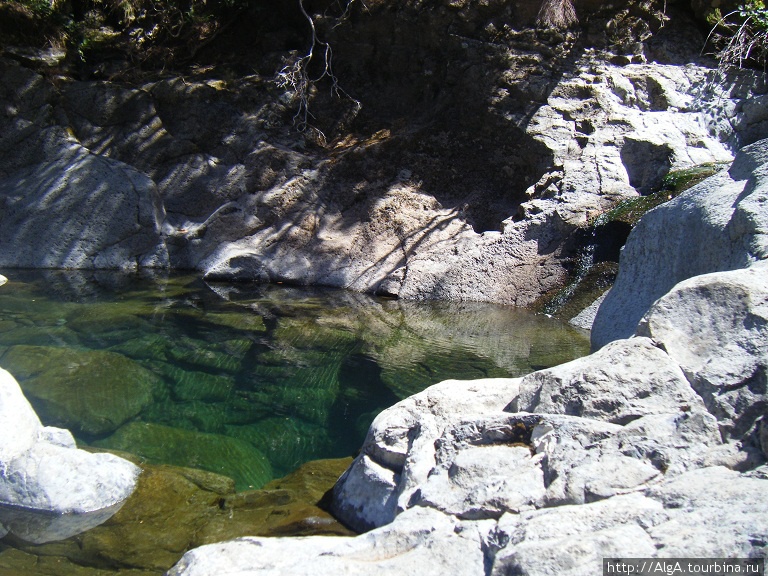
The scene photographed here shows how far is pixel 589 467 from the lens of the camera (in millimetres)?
2127

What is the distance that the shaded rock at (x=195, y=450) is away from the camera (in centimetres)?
368

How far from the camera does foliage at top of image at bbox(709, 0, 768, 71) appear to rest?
773cm

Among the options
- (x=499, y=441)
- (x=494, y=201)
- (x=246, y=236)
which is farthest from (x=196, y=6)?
(x=499, y=441)

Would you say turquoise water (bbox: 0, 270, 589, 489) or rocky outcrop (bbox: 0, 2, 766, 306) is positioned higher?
rocky outcrop (bbox: 0, 2, 766, 306)

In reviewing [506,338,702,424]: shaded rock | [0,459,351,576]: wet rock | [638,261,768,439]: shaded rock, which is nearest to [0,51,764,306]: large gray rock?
[0,459,351,576]: wet rock

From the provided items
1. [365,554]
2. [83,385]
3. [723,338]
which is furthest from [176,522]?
[723,338]

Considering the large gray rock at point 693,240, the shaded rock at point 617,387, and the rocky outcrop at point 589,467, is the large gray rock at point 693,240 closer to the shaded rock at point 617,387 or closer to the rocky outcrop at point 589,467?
the rocky outcrop at point 589,467

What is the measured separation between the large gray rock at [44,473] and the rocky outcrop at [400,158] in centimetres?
479

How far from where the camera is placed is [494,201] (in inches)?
342

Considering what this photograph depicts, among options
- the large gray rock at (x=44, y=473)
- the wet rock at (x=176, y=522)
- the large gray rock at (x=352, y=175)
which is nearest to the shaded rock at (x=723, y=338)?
the wet rock at (x=176, y=522)

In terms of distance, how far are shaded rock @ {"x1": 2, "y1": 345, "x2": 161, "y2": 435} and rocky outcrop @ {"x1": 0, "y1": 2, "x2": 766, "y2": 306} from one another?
10.6 ft

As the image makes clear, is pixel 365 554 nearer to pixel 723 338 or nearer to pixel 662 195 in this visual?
pixel 723 338

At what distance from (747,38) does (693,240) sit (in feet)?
17.6

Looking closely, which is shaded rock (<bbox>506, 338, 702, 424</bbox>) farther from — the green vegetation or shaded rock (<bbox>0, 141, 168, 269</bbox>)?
shaded rock (<bbox>0, 141, 168, 269</bbox>)
